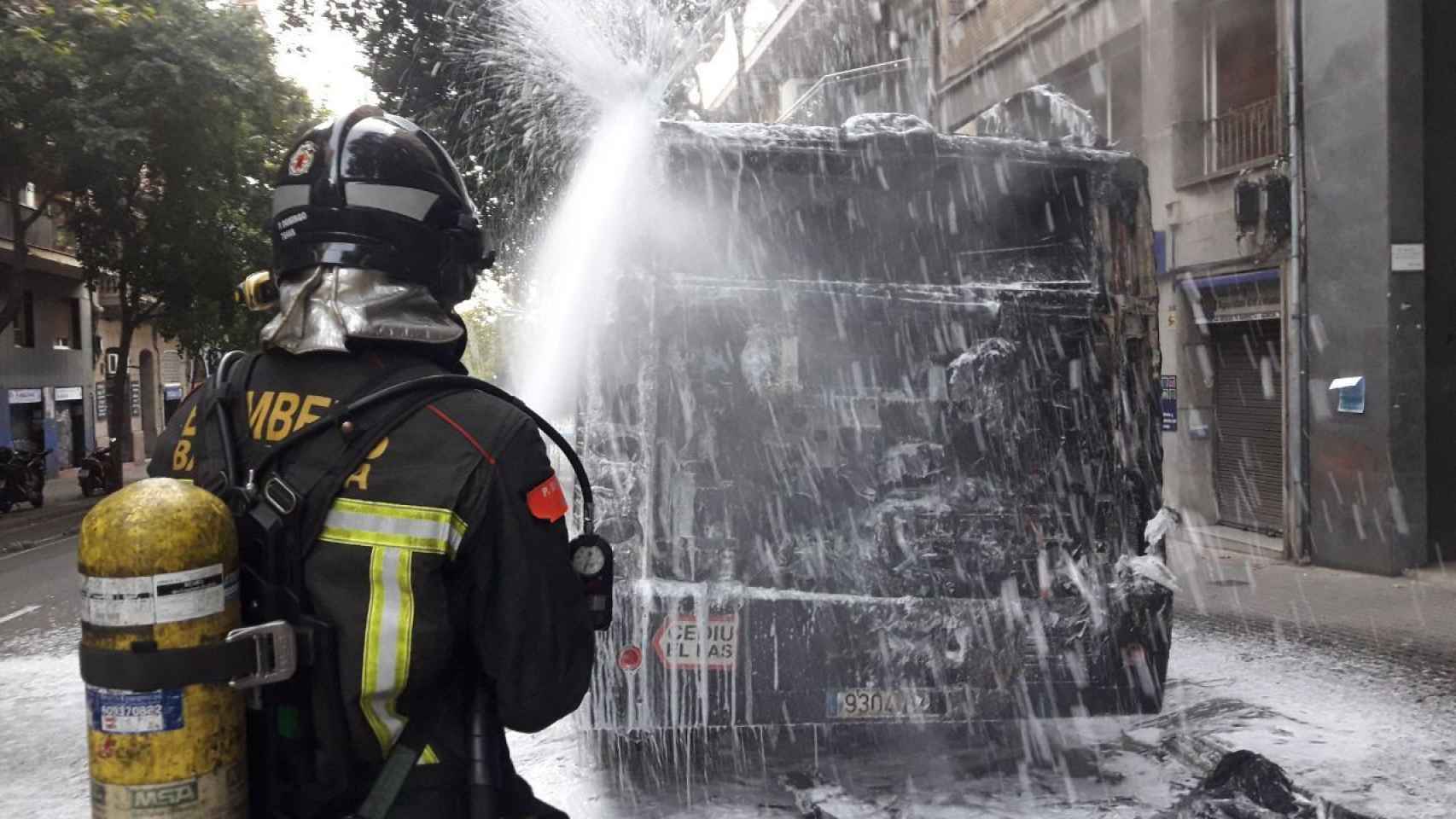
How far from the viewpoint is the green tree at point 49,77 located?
14203mm

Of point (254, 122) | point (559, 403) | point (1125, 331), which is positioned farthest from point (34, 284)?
point (1125, 331)

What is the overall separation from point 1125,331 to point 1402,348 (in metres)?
6.50

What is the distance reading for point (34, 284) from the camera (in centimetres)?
2583

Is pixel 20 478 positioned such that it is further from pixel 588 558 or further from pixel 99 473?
pixel 588 558

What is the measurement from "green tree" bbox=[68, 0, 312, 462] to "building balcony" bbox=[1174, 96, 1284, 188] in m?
11.4

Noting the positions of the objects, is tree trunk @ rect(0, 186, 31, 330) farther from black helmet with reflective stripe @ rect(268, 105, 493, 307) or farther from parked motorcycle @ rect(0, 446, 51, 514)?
black helmet with reflective stripe @ rect(268, 105, 493, 307)

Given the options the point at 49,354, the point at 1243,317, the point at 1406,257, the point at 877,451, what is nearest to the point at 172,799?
the point at 877,451

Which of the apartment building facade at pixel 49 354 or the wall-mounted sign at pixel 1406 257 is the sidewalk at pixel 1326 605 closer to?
the wall-mounted sign at pixel 1406 257

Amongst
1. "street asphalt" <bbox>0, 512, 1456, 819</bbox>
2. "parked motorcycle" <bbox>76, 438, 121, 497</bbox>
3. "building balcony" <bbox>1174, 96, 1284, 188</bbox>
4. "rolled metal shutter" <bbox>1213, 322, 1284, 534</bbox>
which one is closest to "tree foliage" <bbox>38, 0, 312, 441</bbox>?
"parked motorcycle" <bbox>76, 438, 121, 497</bbox>

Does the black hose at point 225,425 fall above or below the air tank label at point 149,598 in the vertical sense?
above

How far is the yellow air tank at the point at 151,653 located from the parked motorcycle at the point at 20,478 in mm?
19685

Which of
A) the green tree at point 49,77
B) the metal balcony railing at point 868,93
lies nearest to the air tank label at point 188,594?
the green tree at point 49,77

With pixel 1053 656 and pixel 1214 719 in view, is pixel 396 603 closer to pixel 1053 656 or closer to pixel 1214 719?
pixel 1053 656

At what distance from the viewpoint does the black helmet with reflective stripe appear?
1.93m
